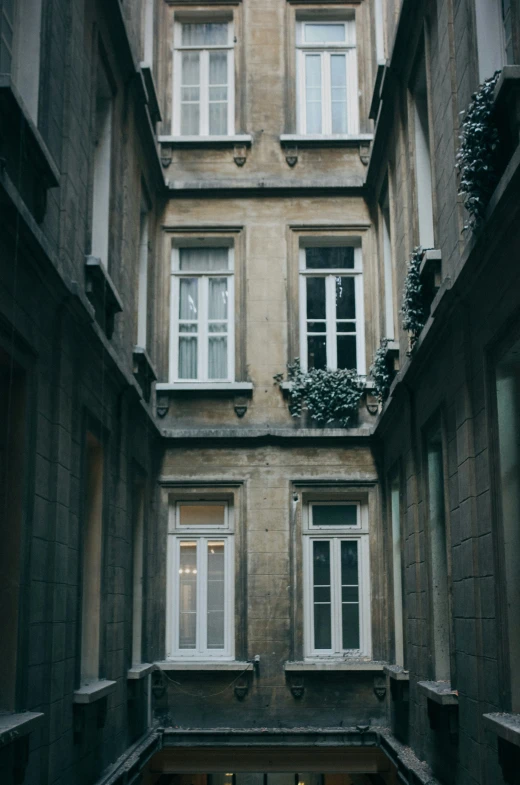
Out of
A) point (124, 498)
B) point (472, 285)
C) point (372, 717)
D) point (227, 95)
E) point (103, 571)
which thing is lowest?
point (372, 717)

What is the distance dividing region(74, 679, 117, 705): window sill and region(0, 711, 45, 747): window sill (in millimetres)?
1420

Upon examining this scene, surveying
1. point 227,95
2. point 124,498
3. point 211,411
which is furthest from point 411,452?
point 227,95

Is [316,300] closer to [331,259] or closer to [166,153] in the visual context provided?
[331,259]

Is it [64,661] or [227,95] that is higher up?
[227,95]

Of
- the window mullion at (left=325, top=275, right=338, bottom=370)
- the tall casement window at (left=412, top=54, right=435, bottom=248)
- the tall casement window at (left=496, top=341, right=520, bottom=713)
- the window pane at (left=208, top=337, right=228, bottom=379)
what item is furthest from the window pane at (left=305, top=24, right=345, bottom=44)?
the tall casement window at (left=496, top=341, right=520, bottom=713)

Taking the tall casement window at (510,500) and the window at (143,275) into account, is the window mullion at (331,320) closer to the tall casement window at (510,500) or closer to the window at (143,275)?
the window at (143,275)

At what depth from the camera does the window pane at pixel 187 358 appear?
16.2 metres

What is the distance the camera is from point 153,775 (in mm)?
14602

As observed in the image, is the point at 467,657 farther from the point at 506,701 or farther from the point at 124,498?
the point at 124,498

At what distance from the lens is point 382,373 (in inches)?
559

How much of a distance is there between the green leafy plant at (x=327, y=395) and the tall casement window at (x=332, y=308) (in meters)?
0.38

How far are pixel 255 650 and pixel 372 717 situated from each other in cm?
181

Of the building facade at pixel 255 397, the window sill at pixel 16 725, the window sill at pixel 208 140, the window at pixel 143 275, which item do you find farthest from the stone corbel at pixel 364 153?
the window sill at pixel 16 725

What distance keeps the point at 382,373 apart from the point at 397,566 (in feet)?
8.74
